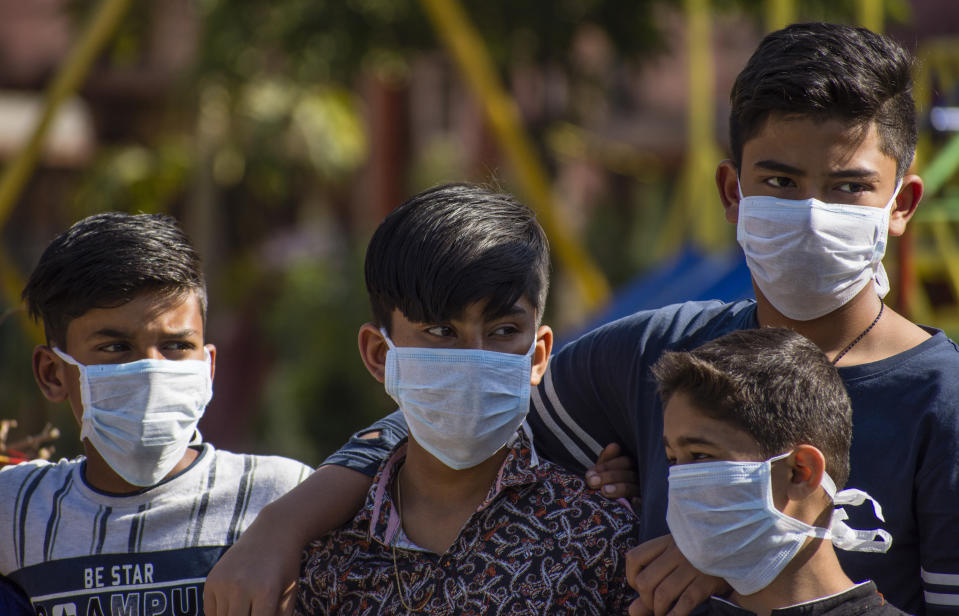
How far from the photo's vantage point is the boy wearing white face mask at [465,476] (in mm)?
2238

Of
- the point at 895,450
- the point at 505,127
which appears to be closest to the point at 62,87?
the point at 505,127

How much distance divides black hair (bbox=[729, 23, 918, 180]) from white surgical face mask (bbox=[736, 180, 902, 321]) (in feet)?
0.45

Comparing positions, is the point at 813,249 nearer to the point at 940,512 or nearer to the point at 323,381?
the point at 940,512

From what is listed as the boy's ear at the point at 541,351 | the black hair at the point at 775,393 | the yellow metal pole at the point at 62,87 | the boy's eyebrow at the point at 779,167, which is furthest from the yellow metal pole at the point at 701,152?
the black hair at the point at 775,393

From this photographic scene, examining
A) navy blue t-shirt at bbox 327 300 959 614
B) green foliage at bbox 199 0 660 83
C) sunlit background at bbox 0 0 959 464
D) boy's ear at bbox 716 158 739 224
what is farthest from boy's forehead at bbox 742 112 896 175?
green foliage at bbox 199 0 660 83

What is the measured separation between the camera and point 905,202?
230cm

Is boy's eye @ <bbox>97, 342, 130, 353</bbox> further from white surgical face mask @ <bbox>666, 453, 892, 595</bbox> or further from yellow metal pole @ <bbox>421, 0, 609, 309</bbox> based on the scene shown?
yellow metal pole @ <bbox>421, 0, 609, 309</bbox>

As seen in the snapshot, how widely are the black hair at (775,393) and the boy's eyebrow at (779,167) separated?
1.14 ft

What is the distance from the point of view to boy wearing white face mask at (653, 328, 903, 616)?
1.96 m

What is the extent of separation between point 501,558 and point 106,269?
3.59ft

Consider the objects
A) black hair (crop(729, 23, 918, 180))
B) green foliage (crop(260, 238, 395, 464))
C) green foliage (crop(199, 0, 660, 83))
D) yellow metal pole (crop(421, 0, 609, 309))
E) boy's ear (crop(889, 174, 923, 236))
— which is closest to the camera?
black hair (crop(729, 23, 918, 180))

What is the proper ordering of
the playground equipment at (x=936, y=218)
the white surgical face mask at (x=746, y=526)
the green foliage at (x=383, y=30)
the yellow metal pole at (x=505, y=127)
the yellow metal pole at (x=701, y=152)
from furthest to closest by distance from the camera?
the green foliage at (x=383, y=30) → the yellow metal pole at (x=505, y=127) → the yellow metal pole at (x=701, y=152) → the playground equipment at (x=936, y=218) → the white surgical face mask at (x=746, y=526)

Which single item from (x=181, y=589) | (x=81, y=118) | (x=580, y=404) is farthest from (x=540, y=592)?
(x=81, y=118)

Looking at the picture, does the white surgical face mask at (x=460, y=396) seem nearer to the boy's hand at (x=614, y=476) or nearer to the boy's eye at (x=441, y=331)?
the boy's eye at (x=441, y=331)
